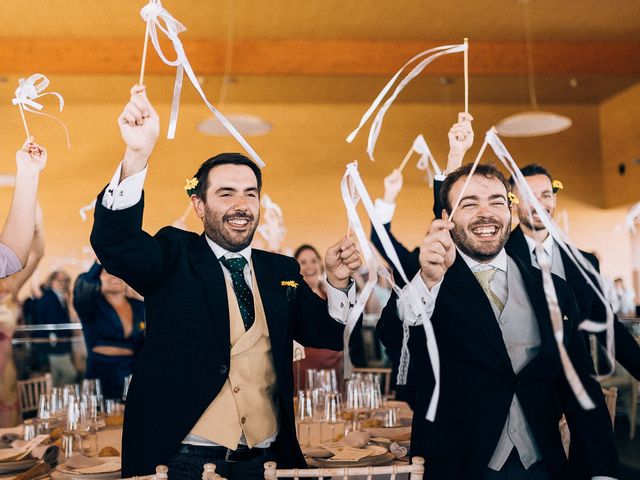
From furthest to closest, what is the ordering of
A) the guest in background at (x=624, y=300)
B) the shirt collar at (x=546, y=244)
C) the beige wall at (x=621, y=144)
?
the beige wall at (x=621, y=144) < the guest in background at (x=624, y=300) < the shirt collar at (x=546, y=244)

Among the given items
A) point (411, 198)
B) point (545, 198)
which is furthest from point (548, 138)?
point (545, 198)

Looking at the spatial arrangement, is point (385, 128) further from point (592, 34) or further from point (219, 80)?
point (592, 34)

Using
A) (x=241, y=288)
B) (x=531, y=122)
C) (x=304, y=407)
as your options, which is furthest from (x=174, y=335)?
(x=531, y=122)

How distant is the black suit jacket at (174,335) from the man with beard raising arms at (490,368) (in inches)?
13.6

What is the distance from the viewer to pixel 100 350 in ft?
14.7

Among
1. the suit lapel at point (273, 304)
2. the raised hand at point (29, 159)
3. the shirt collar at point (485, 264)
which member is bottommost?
the suit lapel at point (273, 304)

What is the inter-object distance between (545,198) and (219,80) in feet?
23.5

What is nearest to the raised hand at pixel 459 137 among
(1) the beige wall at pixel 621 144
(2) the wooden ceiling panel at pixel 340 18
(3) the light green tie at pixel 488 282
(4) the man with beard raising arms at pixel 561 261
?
(4) the man with beard raising arms at pixel 561 261

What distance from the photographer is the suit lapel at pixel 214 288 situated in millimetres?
1968

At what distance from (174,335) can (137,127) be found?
1.91ft

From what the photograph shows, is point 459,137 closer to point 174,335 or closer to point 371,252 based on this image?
point 371,252

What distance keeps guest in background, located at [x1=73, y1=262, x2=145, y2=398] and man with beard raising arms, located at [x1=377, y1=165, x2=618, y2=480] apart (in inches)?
114

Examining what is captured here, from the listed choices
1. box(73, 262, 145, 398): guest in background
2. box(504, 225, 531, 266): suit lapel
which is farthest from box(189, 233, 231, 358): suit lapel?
box(73, 262, 145, 398): guest in background

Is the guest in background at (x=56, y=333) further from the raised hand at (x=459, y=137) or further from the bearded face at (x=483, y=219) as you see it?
the bearded face at (x=483, y=219)
